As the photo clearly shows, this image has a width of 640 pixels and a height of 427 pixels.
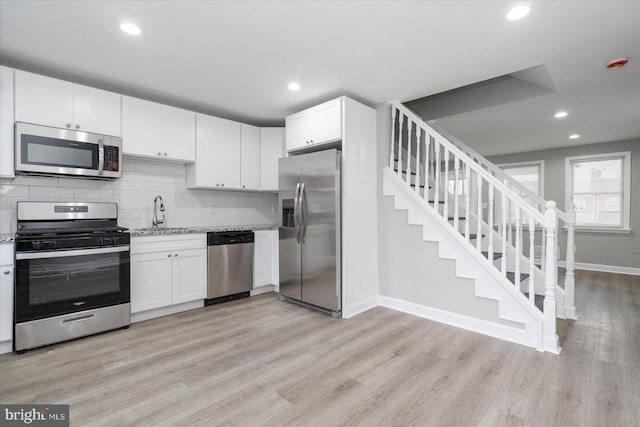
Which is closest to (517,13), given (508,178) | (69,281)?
(508,178)

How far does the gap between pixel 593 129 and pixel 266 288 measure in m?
5.65

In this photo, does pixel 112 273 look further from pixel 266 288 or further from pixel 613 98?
pixel 613 98

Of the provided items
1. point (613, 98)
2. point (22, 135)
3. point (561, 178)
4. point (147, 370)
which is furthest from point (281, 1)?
point (561, 178)

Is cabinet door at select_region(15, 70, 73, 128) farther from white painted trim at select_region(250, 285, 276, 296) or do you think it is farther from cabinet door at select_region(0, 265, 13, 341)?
white painted trim at select_region(250, 285, 276, 296)

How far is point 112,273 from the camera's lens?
2.80 m

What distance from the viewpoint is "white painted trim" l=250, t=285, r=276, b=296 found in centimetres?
403

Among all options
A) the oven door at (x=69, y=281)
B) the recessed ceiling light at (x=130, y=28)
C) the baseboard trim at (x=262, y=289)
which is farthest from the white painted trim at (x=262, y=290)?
the recessed ceiling light at (x=130, y=28)

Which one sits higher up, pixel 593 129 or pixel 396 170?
pixel 593 129

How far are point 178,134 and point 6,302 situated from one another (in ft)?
7.10

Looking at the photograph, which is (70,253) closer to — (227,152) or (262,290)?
(227,152)

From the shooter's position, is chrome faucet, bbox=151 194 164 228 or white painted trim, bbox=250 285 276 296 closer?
chrome faucet, bbox=151 194 164 228

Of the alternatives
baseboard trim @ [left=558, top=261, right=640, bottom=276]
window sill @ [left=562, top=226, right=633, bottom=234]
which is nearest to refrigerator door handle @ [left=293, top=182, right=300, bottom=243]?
window sill @ [left=562, top=226, right=633, bottom=234]

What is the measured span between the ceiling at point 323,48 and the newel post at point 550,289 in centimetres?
131

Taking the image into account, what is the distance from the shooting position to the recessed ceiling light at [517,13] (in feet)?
6.30
